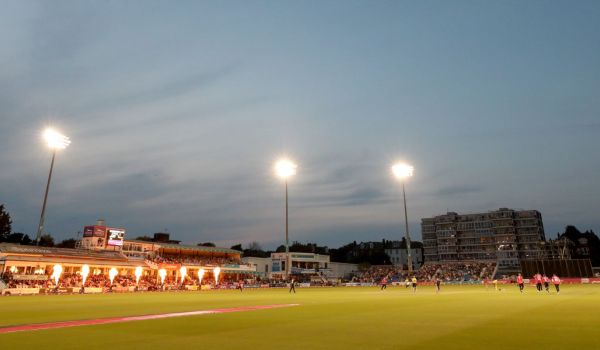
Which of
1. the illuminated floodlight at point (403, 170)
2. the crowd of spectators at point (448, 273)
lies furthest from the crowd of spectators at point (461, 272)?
the illuminated floodlight at point (403, 170)

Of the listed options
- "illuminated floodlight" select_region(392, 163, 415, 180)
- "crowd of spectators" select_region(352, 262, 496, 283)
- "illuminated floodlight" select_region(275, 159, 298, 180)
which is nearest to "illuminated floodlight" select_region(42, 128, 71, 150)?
"illuminated floodlight" select_region(275, 159, 298, 180)

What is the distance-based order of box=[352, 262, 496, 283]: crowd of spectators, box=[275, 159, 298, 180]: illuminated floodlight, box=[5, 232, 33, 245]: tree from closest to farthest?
1. box=[275, 159, 298, 180]: illuminated floodlight
2. box=[352, 262, 496, 283]: crowd of spectators
3. box=[5, 232, 33, 245]: tree

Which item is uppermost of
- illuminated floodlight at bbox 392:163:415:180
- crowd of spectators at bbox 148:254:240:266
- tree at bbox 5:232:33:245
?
illuminated floodlight at bbox 392:163:415:180

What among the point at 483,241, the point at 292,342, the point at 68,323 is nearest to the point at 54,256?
the point at 68,323

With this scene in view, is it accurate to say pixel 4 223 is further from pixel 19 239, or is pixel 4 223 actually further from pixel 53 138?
pixel 53 138

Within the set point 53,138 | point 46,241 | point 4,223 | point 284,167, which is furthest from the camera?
point 46,241

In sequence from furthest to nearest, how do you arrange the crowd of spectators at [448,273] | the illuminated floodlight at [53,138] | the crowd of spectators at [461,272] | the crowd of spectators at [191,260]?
the crowd of spectators at [448,273] → the crowd of spectators at [461,272] → the crowd of spectators at [191,260] → the illuminated floodlight at [53,138]

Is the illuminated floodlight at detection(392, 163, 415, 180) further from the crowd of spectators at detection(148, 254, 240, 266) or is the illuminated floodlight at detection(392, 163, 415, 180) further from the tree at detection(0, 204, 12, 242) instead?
the tree at detection(0, 204, 12, 242)

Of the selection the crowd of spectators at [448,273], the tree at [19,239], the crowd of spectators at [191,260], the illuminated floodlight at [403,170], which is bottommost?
the crowd of spectators at [448,273]

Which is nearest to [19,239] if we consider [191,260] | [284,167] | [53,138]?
[191,260]

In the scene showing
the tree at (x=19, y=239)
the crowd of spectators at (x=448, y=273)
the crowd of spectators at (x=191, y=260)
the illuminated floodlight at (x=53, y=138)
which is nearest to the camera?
the illuminated floodlight at (x=53, y=138)

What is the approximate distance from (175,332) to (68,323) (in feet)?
20.3

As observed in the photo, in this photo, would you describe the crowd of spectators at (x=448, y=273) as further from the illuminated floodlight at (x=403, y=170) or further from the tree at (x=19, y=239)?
the tree at (x=19, y=239)

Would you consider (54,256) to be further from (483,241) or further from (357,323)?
(483,241)
